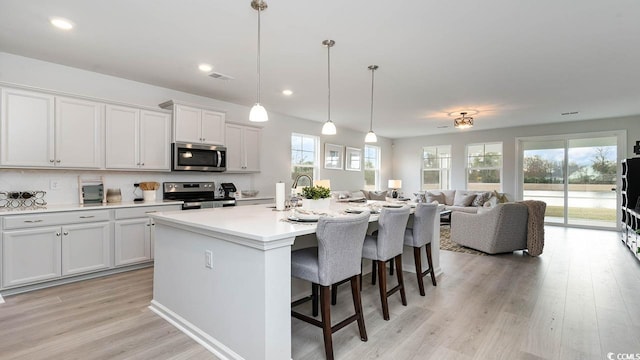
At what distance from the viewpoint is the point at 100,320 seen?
2.57 m

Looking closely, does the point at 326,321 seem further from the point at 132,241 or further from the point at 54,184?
the point at 54,184

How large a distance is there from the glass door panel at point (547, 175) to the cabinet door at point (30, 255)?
29.5 ft

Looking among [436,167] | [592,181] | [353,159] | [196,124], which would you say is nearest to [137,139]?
[196,124]

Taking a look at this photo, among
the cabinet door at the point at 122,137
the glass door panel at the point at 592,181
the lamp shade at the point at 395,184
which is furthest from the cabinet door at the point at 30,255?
the glass door panel at the point at 592,181

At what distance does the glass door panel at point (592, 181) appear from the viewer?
683 centimetres

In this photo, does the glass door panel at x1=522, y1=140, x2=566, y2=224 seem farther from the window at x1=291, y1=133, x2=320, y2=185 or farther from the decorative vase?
the decorative vase

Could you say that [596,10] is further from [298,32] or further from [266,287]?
[266,287]

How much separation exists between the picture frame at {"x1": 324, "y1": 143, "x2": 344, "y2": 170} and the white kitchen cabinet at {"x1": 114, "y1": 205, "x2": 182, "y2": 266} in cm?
418

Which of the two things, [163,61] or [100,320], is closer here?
[100,320]

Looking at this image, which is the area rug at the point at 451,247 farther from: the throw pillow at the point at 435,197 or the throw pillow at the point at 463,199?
the throw pillow at the point at 435,197

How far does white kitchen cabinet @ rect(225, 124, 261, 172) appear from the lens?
16.8 feet

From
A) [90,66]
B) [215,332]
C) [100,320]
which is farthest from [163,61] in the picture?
[215,332]

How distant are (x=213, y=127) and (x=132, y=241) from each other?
6.26ft

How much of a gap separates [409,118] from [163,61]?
15.9 ft
